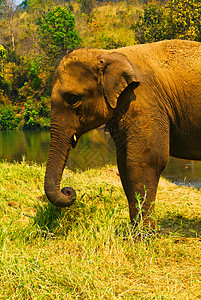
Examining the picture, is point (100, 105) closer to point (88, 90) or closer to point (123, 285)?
point (88, 90)

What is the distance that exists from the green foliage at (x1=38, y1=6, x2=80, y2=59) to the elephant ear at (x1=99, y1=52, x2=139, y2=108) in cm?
4347

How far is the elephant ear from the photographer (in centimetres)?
385

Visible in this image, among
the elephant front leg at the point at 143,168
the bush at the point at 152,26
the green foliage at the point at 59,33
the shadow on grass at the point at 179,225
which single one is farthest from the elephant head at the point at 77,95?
the green foliage at the point at 59,33

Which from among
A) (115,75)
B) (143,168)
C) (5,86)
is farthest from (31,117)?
(143,168)

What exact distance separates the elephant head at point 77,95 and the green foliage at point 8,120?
39.9 m

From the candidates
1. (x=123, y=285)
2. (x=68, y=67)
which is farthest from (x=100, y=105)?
(x=123, y=285)

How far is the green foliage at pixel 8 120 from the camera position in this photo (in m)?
42.4

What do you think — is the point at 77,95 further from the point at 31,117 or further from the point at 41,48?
the point at 41,48

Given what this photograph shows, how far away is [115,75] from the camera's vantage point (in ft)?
12.8

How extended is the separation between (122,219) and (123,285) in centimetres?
142

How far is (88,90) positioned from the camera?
155 inches

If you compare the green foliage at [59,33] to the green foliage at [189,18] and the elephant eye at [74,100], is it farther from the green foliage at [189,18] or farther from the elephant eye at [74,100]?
the elephant eye at [74,100]

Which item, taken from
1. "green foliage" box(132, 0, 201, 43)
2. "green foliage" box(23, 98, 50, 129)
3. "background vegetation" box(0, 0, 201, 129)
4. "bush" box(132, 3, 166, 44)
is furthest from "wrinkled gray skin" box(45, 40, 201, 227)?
"green foliage" box(23, 98, 50, 129)

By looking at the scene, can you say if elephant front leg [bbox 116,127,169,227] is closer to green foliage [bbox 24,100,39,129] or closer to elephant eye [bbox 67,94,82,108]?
elephant eye [bbox 67,94,82,108]
